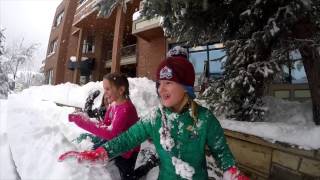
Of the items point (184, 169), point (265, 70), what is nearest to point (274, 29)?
point (265, 70)

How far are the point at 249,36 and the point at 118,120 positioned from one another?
3015 millimetres

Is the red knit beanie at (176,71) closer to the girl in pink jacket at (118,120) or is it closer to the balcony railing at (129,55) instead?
the girl in pink jacket at (118,120)

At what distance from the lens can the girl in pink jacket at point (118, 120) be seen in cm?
302

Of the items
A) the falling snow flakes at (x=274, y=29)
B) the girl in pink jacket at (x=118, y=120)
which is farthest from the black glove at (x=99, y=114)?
the falling snow flakes at (x=274, y=29)

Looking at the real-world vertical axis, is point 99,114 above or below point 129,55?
below

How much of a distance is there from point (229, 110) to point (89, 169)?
3.28 m

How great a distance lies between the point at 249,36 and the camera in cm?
512

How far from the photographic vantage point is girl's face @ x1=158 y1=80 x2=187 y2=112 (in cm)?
229

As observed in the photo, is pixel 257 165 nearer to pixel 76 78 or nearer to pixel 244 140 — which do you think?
pixel 244 140

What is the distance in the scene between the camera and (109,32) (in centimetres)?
2659

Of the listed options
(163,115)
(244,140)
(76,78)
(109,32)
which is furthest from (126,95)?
(109,32)

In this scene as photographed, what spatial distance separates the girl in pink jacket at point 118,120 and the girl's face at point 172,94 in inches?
34.2

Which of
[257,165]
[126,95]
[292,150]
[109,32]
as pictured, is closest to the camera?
[126,95]

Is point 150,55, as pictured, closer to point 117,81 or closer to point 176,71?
point 117,81
